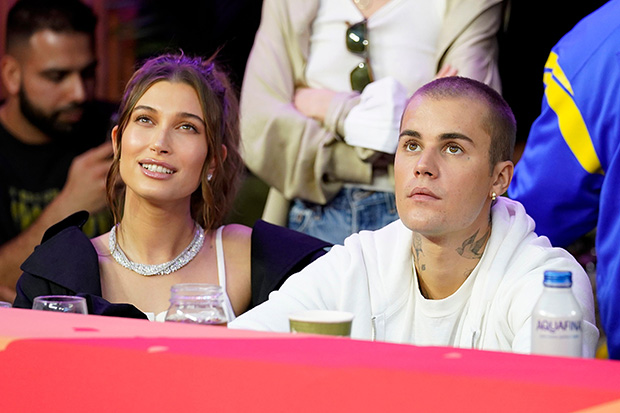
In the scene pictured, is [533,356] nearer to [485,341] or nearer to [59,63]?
[485,341]

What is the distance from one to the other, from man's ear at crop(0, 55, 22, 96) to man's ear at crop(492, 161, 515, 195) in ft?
8.29

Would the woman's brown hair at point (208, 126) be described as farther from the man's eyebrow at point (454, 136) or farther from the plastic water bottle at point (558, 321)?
the plastic water bottle at point (558, 321)

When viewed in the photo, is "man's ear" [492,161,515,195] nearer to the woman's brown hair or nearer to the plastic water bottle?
the plastic water bottle

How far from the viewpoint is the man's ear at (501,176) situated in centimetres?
185

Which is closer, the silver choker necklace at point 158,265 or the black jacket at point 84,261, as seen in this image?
the black jacket at point 84,261

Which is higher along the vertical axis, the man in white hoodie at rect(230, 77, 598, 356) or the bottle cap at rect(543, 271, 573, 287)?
the man in white hoodie at rect(230, 77, 598, 356)

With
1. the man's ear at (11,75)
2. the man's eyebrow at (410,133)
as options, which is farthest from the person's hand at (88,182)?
the man's eyebrow at (410,133)

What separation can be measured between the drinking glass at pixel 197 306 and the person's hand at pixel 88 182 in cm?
223

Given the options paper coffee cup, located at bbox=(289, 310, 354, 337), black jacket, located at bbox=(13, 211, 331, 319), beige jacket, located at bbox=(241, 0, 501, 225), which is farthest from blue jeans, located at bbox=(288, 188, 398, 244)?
paper coffee cup, located at bbox=(289, 310, 354, 337)

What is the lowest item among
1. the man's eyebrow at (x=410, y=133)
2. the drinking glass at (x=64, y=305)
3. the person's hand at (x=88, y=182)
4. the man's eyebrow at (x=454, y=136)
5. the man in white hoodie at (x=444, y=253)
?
the drinking glass at (x=64, y=305)

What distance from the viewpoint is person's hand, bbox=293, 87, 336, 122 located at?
8.91 feet

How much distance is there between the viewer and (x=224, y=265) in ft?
7.84

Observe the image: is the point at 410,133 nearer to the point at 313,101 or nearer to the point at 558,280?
the point at 558,280

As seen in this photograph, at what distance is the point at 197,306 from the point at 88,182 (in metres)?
2.31
